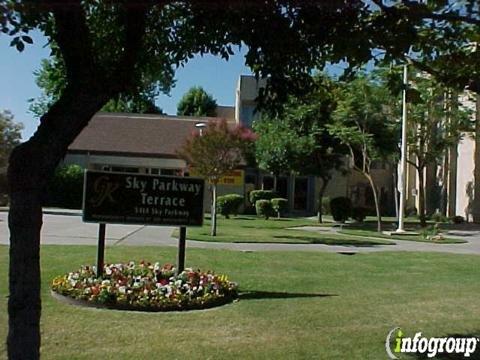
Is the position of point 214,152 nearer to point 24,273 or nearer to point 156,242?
point 156,242

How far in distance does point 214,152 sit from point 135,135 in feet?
77.5

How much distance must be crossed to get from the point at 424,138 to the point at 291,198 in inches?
579

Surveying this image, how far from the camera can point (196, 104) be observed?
7188 centimetres

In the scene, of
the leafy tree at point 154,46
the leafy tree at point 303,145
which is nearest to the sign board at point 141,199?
the leafy tree at point 154,46

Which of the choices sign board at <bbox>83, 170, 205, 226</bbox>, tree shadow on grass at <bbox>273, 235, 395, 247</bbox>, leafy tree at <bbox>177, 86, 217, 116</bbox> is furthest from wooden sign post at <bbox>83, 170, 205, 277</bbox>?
leafy tree at <bbox>177, 86, 217, 116</bbox>

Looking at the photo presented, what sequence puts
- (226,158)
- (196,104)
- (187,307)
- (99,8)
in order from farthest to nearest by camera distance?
(196,104) < (226,158) < (187,307) < (99,8)

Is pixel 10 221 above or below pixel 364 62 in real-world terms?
below

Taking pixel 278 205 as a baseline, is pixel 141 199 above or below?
above

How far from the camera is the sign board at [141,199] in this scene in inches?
409

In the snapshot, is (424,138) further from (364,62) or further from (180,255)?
(364,62)

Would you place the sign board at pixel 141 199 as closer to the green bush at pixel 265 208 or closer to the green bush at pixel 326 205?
the green bush at pixel 265 208

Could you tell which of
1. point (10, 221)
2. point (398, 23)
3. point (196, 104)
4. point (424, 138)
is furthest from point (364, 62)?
point (196, 104)

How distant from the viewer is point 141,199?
10555 mm

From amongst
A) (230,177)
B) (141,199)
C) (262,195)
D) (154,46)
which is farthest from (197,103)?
(154,46)
